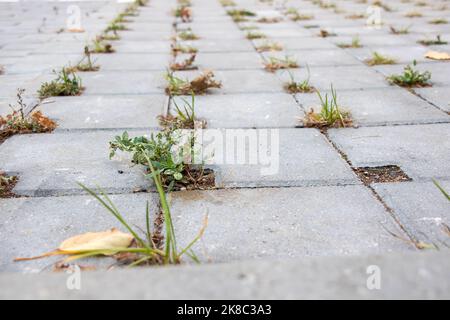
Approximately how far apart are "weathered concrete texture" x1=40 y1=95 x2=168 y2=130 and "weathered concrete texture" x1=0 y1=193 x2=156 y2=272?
83 cm

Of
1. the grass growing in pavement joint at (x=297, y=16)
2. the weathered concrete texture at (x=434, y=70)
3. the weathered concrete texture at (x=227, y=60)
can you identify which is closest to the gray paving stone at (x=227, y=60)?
the weathered concrete texture at (x=227, y=60)

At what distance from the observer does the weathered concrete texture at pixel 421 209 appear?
4.62ft

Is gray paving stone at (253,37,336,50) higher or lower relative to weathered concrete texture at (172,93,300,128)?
higher

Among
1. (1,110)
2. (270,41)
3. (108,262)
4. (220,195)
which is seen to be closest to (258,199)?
(220,195)

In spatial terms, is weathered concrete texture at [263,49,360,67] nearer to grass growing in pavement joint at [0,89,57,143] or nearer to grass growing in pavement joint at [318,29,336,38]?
grass growing in pavement joint at [318,29,336,38]

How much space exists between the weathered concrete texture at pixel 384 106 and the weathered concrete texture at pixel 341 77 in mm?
141

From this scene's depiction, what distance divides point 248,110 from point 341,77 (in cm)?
104

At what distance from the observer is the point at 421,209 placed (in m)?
1.56

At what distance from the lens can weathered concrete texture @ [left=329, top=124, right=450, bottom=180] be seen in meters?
1.89

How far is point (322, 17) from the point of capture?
20.6 feet

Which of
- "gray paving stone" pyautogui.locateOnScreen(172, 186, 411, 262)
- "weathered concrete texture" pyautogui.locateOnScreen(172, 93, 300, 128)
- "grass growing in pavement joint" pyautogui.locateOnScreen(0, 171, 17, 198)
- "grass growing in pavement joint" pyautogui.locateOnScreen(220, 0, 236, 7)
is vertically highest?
"grass growing in pavement joint" pyautogui.locateOnScreen(220, 0, 236, 7)

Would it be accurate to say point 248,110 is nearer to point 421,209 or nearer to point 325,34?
point 421,209

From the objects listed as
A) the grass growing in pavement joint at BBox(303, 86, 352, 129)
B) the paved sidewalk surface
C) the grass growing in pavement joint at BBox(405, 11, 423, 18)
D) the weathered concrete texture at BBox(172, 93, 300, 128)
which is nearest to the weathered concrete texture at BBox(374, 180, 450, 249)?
the paved sidewalk surface

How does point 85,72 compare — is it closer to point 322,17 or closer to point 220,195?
point 220,195
